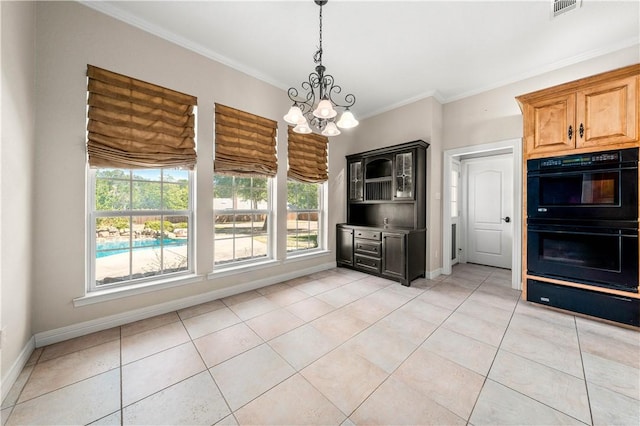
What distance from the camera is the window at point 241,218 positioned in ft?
10.7

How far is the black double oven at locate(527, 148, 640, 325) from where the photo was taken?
2373 mm

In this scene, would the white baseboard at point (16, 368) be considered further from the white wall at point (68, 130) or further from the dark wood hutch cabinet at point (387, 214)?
the dark wood hutch cabinet at point (387, 214)

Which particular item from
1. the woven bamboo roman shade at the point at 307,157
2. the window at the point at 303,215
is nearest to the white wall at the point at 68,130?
the woven bamboo roman shade at the point at 307,157

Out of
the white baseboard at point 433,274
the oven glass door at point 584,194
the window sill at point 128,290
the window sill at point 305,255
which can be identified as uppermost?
the oven glass door at point 584,194

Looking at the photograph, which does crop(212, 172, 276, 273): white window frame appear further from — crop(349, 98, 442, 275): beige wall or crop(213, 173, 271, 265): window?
crop(349, 98, 442, 275): beige wall

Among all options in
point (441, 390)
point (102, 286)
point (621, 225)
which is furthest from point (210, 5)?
point (621, 225)

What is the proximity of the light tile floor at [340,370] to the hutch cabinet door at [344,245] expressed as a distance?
1654 mm

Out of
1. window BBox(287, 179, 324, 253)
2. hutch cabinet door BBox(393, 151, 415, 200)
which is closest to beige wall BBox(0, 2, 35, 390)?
window BBox(287, 179, 324, 253)

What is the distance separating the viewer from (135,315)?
100 inches

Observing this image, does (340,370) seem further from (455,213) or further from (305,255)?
(455,213)

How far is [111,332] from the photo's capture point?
2.34 meters

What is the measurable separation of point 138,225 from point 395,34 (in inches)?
141

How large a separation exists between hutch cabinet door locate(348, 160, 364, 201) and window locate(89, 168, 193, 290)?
291 centimetres

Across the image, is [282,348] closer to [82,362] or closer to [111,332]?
[82,362]
